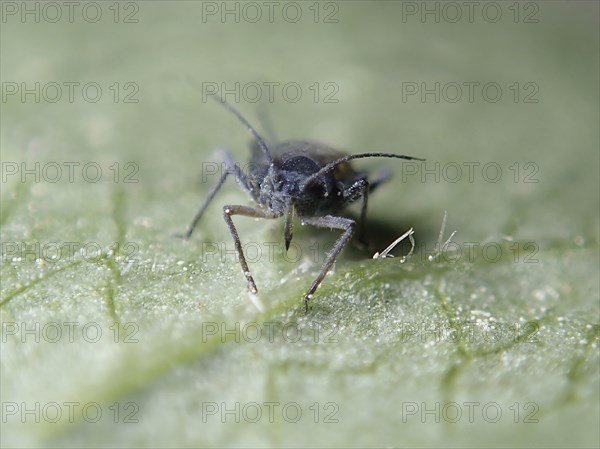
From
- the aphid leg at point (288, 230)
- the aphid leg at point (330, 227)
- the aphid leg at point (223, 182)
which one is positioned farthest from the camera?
the aphid leg at point (223, 182)

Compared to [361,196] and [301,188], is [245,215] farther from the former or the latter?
[361,196]

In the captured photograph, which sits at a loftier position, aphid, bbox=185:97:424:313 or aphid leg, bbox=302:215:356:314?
aphid, bbox=185:97:424:313

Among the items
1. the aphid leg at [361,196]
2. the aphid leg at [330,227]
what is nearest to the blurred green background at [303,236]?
the aphid leg at [330,227]

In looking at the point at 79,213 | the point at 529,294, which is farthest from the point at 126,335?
the point at 529,294

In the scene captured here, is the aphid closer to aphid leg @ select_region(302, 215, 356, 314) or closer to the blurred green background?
aphid leg @ select_region(302, 215, 356, 314)

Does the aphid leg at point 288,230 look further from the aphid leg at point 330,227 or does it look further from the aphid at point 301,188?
the aphid leg at point 330,227

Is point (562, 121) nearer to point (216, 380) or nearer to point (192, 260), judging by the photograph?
point (192, 260)

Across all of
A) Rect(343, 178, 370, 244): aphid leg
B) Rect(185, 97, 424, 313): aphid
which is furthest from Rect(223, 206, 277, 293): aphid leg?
Rect(343, 178, 370, 244): aphid leg
